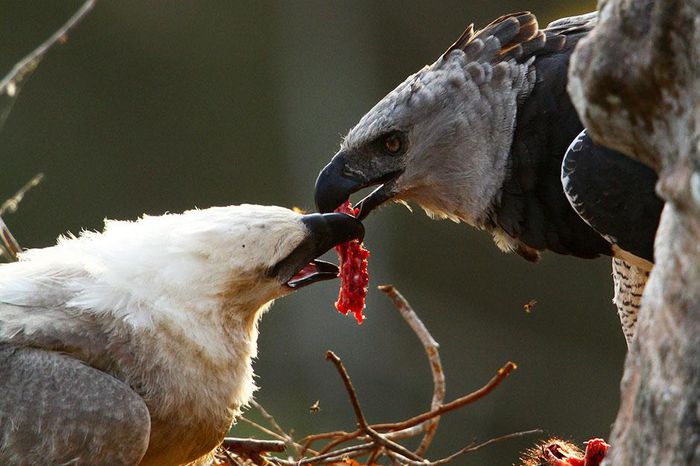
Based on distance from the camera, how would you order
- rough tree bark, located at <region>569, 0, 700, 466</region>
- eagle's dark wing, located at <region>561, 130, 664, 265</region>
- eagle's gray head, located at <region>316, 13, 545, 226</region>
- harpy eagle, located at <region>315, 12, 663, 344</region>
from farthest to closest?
eagle's gray head, located at <region>316, 13, 545, 226</region> < harpy eagle, located at <region>315, 12, 663, 344</region> < eagle's dark wing, located at <region>561, 130, 664, 265</region> < rough tree bark, located at <region>569, 0, 700, 466</region>

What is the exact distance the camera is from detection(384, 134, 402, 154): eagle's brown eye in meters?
3.07

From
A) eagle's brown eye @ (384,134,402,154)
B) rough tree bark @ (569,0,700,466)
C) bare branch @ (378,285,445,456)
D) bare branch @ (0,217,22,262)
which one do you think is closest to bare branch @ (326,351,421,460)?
bare branch @ (378,285,445,456)

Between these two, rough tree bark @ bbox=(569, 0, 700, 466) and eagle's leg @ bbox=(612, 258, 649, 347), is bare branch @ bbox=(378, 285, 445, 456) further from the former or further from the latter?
rough tree bark @ bbox=(569, 0, 700, 466)

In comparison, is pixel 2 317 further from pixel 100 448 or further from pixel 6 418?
pixel 100 448

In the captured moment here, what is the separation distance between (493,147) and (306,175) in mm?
4904

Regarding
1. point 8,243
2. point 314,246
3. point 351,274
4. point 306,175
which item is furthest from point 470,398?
point 306,175

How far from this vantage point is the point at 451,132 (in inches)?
119

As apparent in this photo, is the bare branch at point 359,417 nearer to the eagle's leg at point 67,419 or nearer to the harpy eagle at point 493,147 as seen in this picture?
the harpy eagle at point 493,147

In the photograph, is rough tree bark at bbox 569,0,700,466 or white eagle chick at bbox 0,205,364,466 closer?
rough tree bark at bbox 569,0,700,466

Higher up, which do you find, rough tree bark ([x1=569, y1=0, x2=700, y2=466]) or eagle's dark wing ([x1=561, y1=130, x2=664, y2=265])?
rough tree bark ([x1=569, y1=0, x2=700, y2=466])

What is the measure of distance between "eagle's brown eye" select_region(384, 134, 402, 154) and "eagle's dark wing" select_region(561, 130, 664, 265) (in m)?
0.63

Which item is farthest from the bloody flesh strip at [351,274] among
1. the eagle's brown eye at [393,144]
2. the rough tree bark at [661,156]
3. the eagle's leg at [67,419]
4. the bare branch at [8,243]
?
the rough tree bark at [661,156]

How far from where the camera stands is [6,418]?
2.34 m

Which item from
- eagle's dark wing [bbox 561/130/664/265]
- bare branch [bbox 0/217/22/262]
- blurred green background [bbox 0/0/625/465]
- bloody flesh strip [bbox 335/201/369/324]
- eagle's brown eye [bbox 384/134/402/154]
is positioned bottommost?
blurred green background [bbox 0/0/625/465]
